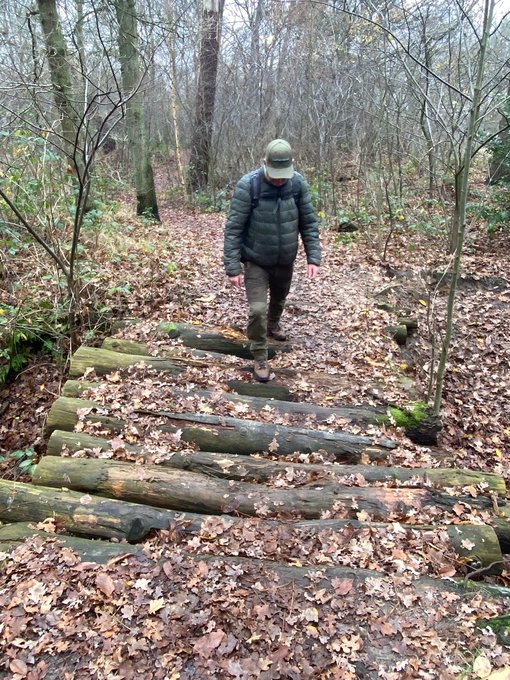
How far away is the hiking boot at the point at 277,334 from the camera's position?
19.1 ft

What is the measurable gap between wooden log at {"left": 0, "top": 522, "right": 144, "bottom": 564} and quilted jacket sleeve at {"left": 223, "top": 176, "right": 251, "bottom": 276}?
274cm

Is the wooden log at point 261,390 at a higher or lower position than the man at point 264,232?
lower

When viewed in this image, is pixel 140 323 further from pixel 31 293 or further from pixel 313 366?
pixel 313 366

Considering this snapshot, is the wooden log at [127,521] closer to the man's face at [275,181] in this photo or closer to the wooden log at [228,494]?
the wooden log at [228,494]

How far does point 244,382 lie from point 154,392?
0.97 metres

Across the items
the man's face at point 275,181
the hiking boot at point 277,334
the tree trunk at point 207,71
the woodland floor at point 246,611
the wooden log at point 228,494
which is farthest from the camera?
the tree trunk at point 207,71

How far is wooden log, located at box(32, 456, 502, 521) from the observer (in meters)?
3.40

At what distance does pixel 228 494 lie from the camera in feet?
11.4

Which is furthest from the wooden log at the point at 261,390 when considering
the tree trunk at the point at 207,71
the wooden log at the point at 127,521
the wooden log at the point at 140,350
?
the tree trunk at the point at 207,71

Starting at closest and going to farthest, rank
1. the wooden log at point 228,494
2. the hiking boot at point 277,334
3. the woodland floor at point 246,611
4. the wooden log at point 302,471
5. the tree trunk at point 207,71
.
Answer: the woodland floor at point 246,611
the wooden log at point 228,494
the wooden log at point 302,471
the hiking boot at point 277,334
the tree trunk at point 207,71

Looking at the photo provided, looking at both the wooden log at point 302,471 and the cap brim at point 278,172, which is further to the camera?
the cap brim at point 278,172

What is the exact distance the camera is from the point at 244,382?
490 cm

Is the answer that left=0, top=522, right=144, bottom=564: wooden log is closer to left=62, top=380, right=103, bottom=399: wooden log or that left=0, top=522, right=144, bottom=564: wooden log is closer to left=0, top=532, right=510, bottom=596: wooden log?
left=0, top=532, right=510, bottom=596: wooden log

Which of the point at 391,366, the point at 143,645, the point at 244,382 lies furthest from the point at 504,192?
the point at 143,645
